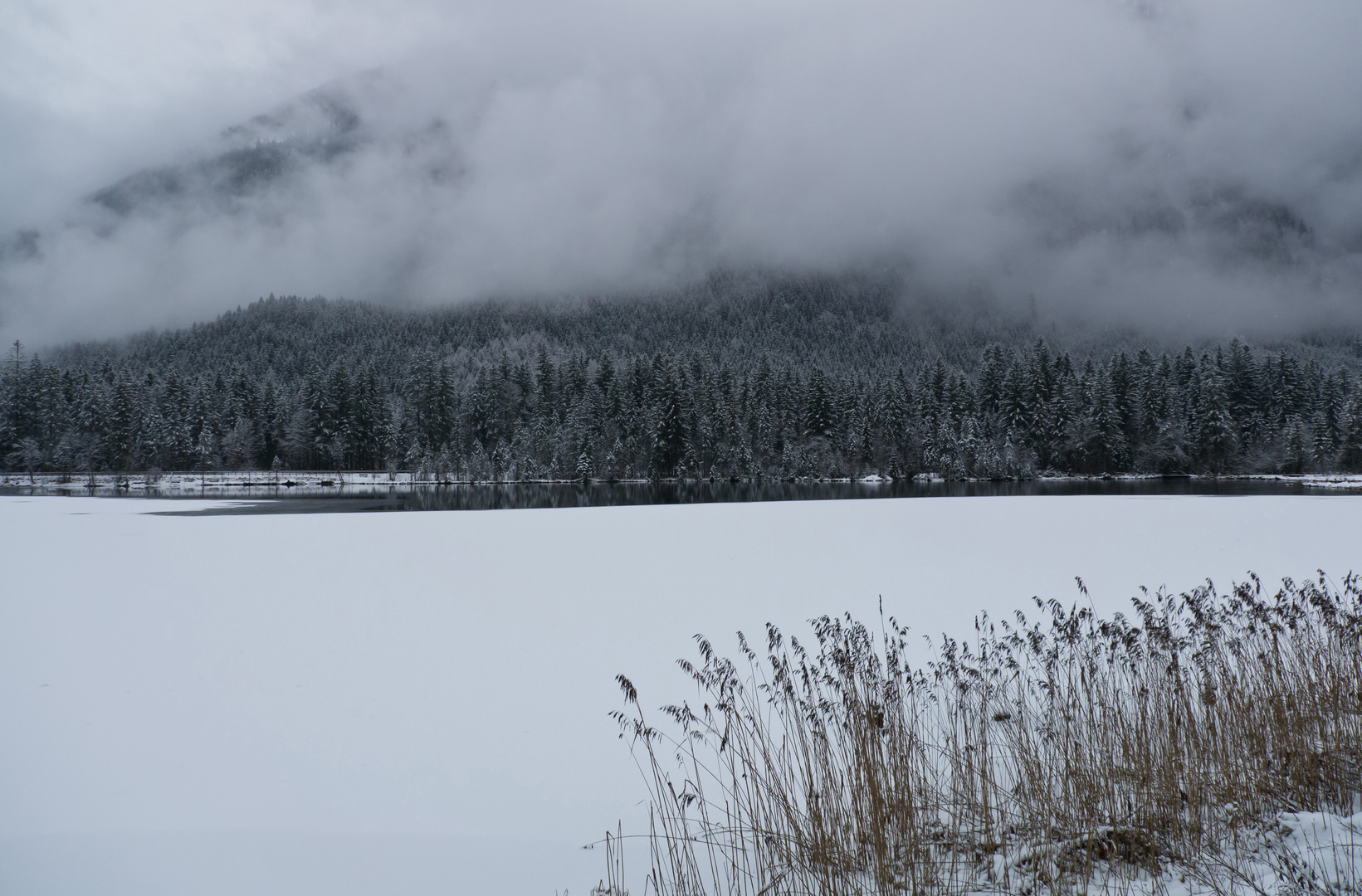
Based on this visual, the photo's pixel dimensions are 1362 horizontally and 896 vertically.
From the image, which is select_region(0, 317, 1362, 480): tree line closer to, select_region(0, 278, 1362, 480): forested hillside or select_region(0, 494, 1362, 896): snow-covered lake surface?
select_region(0, 278, 1362, 480): forested hillside

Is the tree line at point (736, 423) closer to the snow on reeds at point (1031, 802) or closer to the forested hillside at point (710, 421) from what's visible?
the forested hillside at point (710, 421)

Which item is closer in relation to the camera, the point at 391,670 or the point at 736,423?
the point at 391,670

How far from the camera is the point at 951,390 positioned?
8275 centimetres

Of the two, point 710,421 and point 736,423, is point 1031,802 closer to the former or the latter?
point 710,421

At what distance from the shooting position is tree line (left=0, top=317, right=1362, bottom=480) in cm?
7475

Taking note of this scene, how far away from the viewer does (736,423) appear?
79688mm

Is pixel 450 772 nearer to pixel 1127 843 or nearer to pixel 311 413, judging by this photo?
pixel 1127 843

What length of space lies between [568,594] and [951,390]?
260 ft

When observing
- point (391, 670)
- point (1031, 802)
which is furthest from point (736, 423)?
point (1031, 802)

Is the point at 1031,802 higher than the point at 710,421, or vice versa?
the point at 710,421

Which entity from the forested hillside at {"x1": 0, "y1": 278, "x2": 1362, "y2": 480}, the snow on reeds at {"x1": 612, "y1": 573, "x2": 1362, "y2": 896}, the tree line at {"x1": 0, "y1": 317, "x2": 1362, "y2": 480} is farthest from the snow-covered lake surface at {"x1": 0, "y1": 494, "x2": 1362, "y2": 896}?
the forested hillside at {"x1": 0, "y1": 278, "x2": 1362, "y2": 480}

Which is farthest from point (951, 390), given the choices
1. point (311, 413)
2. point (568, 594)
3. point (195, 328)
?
point (195, 328)

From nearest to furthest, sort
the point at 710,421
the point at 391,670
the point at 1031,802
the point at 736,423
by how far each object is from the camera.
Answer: the point at 1031,802
the point at 391,670
the point at 710,421
the point at 736,423

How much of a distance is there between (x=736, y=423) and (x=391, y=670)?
7291 centimetres
